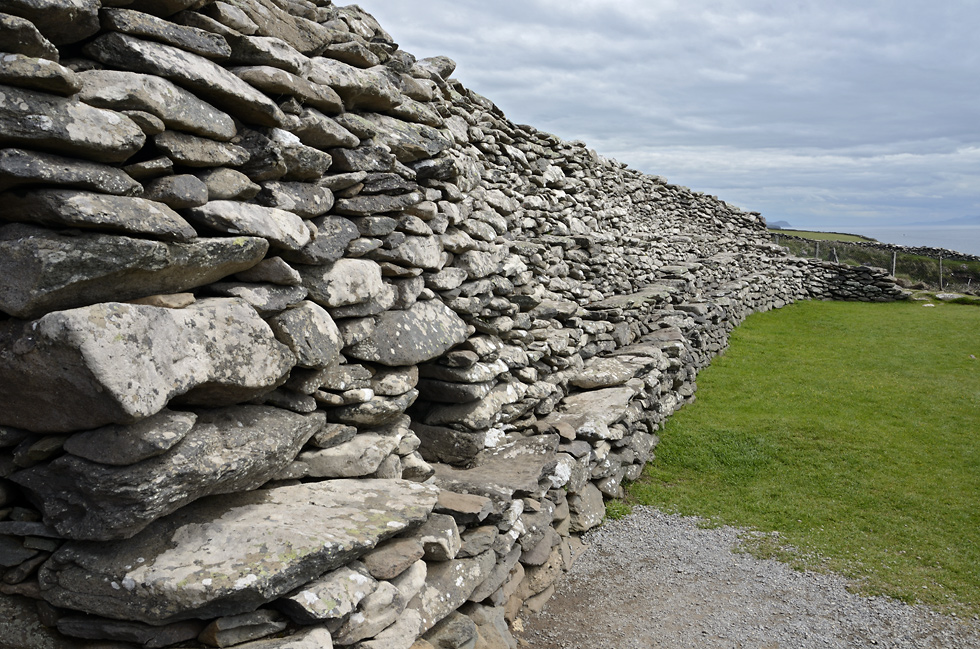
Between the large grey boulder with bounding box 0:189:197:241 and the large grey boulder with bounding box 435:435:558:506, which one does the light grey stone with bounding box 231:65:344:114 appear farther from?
the large grey boulder with bounding box 435:435:558:506

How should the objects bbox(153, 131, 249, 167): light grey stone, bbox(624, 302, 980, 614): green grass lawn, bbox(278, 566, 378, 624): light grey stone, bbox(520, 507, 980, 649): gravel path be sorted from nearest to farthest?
bbox(278, 566, 378, 624): light grey stone < bbox(153, 131, 249, 167): light grey stone < bbox(520, 507, 980, 649): gravel path < bbox(624, 302, 980, 614): green grass lawn

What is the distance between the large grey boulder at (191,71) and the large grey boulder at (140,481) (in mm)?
2638

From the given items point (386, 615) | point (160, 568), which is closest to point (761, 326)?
point (386, 615)

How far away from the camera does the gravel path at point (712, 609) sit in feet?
24.6

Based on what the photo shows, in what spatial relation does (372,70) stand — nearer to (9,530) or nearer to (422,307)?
(422,307)

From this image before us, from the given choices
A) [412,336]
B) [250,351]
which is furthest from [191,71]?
[412,336]

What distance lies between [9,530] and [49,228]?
2.20 metres

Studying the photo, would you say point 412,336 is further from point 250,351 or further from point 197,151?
point 197,151

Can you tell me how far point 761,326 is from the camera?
2352 centimetres

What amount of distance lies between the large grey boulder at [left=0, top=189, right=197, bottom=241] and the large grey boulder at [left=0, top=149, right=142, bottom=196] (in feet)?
0.20

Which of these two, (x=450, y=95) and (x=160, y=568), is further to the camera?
(x=450, y=95)

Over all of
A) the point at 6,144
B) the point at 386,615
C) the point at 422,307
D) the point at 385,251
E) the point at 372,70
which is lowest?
the point at 386,615

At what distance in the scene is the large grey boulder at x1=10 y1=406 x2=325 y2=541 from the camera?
13.8 ft

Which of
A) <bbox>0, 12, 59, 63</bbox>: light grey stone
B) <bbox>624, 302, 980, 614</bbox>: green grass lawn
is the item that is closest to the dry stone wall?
<bbox>0, 12, 59, 63</bbox>: light grey stone
